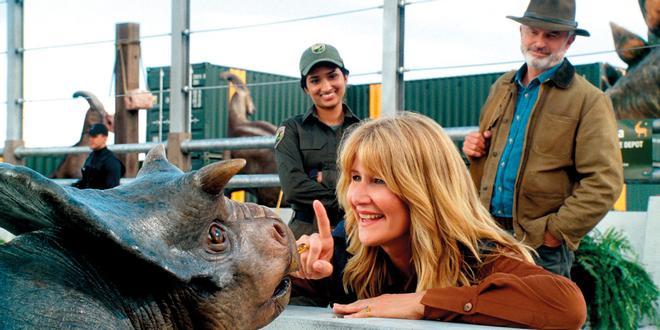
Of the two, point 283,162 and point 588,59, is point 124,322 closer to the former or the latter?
point 283,162

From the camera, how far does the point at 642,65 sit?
17.4 feet

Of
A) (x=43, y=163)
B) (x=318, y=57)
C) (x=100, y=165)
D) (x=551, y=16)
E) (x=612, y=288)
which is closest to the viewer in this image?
(x=551, y=16)

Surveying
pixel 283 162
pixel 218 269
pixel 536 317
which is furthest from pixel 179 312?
pixel 283 162

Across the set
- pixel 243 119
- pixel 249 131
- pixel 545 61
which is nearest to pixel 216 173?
pixel 545 61

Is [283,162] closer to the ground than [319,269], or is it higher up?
higher up

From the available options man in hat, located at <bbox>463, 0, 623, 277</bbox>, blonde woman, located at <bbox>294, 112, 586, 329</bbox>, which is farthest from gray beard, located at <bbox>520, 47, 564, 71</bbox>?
blonde woman, located at <bbox>294, 112, 586, 329</bbox>

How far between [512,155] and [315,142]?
3.21 ft

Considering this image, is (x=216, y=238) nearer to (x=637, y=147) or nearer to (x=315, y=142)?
(x=315, y=142)

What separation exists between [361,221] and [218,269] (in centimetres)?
113

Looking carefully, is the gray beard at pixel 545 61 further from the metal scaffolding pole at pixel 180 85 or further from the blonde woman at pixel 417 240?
the metal scaffolding pole at pixel 180 85

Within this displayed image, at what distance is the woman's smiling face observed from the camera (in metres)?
2.90

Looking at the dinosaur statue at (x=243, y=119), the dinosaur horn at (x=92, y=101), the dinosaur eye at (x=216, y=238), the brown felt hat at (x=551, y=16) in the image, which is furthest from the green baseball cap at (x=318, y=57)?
the dinosaur horn at (x=92, y=101)

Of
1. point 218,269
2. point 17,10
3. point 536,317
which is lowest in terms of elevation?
point 536,317

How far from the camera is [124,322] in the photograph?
165 cm
